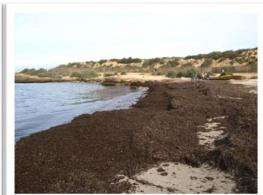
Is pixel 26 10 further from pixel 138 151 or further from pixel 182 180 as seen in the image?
pixel 182 180

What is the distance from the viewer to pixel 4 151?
4.48 m

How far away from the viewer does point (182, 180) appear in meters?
4.14

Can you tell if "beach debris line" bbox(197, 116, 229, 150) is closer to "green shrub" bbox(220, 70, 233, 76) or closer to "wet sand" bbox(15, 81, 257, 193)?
"wet sand" bbox(15, 81, 257, 193)

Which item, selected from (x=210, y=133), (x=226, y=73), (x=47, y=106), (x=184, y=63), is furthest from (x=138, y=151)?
(x=226, y=73)

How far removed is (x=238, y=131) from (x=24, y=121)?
3.40m

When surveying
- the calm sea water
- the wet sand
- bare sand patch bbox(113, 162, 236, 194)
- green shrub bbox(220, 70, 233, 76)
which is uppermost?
green shrub bbox(220, 70, 233, 76)

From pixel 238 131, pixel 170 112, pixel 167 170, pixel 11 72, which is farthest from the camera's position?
pixel 170 112

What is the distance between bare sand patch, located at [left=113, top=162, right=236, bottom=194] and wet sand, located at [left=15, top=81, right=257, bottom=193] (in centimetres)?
1

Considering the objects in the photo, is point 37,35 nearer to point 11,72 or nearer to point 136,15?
point 11,72

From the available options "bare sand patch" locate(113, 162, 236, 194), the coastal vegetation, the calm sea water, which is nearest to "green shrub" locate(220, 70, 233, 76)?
the coastal vegetation

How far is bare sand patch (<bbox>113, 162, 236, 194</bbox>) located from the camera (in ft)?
13.1

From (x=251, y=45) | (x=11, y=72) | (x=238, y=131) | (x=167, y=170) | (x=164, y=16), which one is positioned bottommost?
(x=167, y=170)

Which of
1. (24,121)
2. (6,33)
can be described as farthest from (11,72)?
(24,121)

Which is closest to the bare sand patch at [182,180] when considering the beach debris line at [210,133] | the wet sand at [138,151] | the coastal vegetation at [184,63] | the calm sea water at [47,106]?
the wet sand at [138,151]
